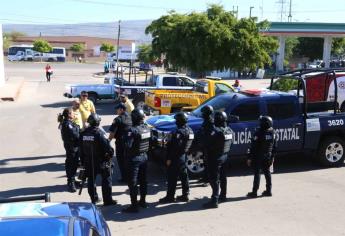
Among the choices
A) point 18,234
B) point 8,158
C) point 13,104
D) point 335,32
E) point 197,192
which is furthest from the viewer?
point 335,32

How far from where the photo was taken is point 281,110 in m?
10.4

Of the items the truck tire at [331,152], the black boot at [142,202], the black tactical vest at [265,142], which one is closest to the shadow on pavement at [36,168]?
the black boot at [142,202]

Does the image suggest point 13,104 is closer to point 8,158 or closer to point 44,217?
point 8,158

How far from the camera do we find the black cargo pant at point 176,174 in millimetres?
8141

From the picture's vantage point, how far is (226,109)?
10.1 meters

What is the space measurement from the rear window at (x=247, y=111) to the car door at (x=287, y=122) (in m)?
0.26

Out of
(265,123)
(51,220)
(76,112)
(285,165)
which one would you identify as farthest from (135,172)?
Result: (285,165)

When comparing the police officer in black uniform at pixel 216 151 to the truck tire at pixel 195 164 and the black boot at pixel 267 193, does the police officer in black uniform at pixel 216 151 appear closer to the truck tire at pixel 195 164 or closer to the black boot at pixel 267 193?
the black boot at pixel 267 193

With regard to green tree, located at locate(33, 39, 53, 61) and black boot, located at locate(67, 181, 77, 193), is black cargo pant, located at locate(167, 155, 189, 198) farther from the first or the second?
green tree, located at locate(33, 39, 53, 61)

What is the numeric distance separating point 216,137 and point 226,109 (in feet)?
7.67

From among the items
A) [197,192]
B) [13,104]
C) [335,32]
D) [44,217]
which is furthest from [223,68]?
[335,32]

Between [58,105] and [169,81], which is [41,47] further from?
[169,81]

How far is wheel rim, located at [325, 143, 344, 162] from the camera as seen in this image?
10.8m

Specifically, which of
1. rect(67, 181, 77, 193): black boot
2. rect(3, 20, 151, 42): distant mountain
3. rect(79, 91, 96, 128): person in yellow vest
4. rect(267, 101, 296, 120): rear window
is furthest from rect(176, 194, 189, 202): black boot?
rect(3, 20, 151, 42): distant mountain
